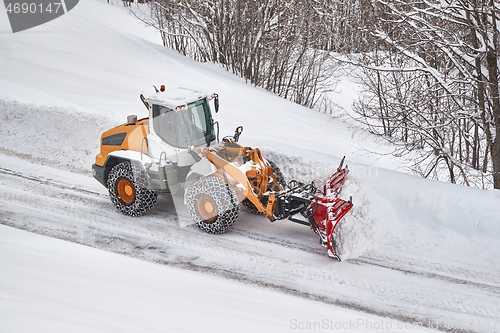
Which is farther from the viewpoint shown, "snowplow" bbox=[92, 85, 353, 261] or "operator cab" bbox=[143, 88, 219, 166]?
"operator cab" bbox=[143, 88, 219, 166]

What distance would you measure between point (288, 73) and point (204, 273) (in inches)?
632

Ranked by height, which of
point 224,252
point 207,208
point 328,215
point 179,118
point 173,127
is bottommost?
point 224,252

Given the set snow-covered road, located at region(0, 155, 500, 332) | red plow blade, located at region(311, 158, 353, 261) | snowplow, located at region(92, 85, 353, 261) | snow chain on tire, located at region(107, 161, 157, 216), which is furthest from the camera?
snow chain on tire, located at region(107, 161, 157, 216)

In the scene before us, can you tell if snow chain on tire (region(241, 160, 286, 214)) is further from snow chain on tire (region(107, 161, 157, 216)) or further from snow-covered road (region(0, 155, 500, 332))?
snow chain on tire (region(107, 161, 157, 216))

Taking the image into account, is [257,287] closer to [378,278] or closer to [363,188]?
[378,278]

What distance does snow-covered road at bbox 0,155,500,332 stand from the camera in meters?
5.91

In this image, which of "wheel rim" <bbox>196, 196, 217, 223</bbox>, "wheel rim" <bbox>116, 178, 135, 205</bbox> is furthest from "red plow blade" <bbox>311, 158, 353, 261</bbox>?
"wheel rim" <bbox>116, 178, 135, 205</bbox>

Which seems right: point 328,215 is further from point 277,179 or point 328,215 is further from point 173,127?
point 173,127

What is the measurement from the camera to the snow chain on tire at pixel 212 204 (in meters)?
7.19

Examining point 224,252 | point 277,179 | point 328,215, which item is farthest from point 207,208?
point 328,215

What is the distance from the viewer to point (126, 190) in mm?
7953

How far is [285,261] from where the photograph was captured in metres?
6.78

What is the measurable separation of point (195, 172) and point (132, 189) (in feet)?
3.51

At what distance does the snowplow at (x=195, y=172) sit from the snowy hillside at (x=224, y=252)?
37 cm
